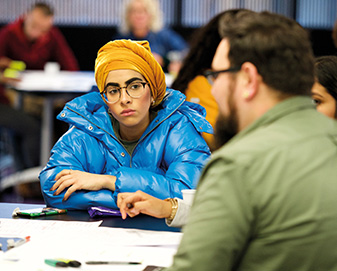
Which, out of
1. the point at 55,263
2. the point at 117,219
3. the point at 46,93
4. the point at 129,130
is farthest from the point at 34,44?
the point at 55,263

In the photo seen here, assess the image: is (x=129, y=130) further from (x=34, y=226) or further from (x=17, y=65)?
(x=17, y=65)

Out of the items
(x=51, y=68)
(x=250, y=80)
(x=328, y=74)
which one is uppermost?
(x=250, y=80)

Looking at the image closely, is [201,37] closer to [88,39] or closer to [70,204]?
[70,204]

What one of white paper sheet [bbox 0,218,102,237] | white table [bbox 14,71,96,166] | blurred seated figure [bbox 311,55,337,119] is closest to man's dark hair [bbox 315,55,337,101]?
blurred seated figure [bbox 311,55,337,119]

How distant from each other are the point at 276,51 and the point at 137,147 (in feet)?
3.61

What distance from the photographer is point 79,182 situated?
1.88 m

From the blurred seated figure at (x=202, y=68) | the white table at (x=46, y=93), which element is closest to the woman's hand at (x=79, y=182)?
the blurred seated figure at (x=202, y=68)

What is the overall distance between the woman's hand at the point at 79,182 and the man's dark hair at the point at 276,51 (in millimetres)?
920

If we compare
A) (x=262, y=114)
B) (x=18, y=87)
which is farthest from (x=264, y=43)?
(x=18, y=87)

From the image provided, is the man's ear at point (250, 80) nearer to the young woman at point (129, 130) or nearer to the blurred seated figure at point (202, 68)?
the young woman at point (129, 130)

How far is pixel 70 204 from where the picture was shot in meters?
1.89

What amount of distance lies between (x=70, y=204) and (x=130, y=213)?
0.99ft

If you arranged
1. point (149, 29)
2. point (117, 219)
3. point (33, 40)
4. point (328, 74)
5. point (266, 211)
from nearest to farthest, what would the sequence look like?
point (266, 211) < point (117, 219) < point (328, 74) < point (33, 40) < point (149, 29)

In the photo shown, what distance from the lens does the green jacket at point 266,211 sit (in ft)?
3.17
